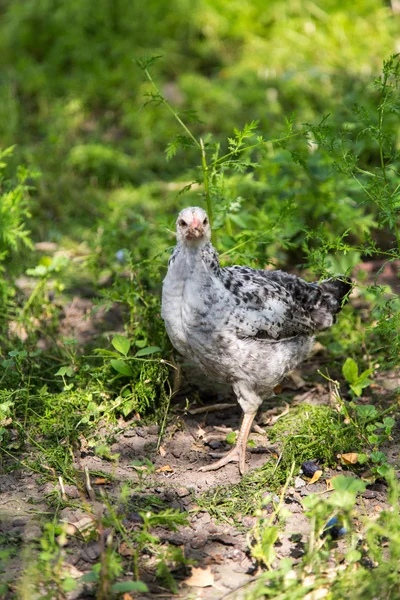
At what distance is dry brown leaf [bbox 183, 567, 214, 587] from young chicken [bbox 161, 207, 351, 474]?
32.3 inches

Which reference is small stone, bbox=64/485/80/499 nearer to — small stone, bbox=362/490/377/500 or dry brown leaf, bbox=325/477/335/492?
dry brown leaf, bbox=325/477/335/492

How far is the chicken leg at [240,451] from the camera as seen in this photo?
4.32 metres

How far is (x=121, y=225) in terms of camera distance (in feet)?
21.1

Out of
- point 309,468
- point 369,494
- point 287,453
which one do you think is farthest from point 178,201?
point 369,494

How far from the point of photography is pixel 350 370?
15.5ft

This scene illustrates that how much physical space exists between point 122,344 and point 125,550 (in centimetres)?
140

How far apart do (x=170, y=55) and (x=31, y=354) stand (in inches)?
210

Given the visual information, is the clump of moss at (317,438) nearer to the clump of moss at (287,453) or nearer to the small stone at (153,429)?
the clump of moss at (287,453)

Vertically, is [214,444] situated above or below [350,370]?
below

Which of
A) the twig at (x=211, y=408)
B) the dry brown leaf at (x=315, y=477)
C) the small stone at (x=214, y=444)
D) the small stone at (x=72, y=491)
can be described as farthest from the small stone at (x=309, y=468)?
the small stone at (x=72, y=491)

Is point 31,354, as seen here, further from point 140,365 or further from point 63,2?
point 63,2

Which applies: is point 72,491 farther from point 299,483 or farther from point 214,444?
point 299,483

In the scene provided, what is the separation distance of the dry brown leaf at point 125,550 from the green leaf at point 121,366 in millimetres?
1207

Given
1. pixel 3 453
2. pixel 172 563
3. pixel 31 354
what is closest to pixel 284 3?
pixel 31 354
